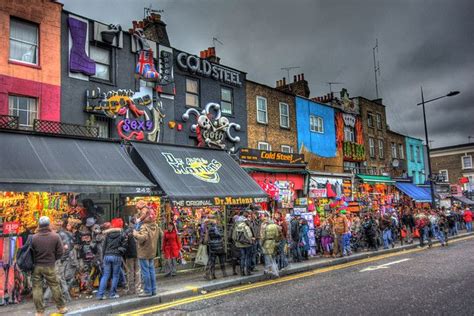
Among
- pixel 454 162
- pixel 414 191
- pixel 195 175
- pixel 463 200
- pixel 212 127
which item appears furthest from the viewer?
pixel 454 162

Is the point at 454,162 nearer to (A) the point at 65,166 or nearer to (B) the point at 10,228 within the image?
(A) the point at 65,166

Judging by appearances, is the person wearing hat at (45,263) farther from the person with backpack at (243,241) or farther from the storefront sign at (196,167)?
the storefront sign at (196,167)

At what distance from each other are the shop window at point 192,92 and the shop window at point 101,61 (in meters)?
3.99

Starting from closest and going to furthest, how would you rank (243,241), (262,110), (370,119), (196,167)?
(243,241), (196,167), (262,110), (370,119)

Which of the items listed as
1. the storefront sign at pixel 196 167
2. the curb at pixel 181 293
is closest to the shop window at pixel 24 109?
the storefront sign at pixel 196 167

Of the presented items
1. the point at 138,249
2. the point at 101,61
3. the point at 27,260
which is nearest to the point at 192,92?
the point at 101,61

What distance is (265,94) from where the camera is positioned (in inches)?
938

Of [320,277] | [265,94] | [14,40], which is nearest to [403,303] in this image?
[320,277]

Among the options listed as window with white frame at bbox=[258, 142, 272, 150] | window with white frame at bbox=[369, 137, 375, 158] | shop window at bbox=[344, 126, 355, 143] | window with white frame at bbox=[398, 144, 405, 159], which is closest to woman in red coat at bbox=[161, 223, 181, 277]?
window with white frame at bbox=[258, 142, 272, 150]

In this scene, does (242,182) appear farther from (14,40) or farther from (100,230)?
(14,40)

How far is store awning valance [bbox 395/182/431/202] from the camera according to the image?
33375 millimetres

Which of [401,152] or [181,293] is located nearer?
[181,293]

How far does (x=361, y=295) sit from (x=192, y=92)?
500 inches

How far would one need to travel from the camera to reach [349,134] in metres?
31.1
